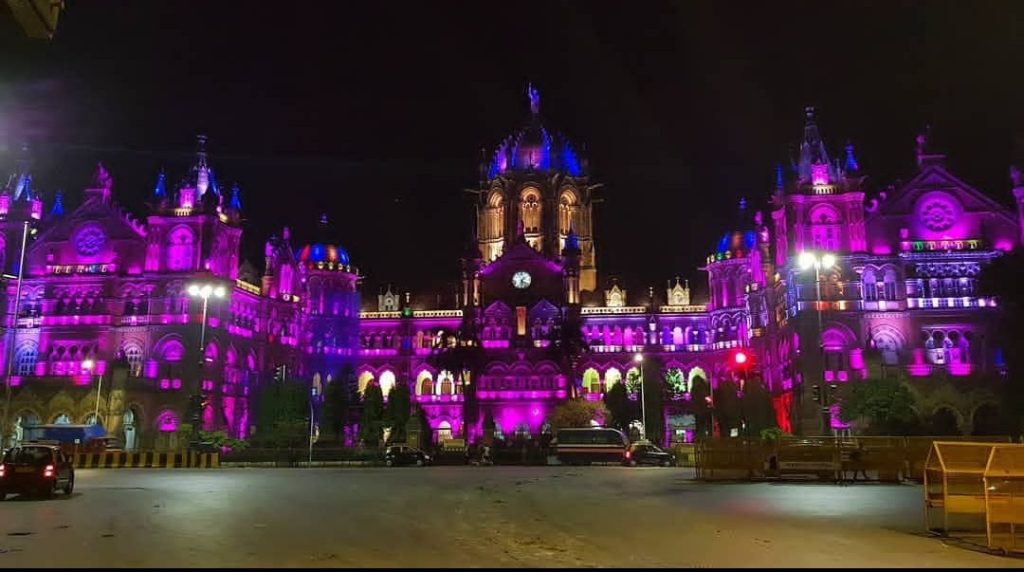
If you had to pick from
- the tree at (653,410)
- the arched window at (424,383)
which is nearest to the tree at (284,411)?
the arched window at (424,383)

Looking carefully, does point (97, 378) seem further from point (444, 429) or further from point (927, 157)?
point (927, 157)

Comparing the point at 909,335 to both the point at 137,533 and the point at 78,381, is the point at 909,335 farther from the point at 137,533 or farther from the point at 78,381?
the point at 78,381

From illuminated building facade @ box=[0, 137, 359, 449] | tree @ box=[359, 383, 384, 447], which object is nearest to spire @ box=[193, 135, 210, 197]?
illuminated building facade @ box=[0, 137, 359, 449]

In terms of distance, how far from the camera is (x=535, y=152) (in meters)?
101

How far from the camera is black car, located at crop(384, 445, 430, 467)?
4831 centimetres

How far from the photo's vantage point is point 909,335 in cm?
6294

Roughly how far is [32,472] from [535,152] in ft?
270

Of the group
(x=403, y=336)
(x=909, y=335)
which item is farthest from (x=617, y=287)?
(x=909, y=335)

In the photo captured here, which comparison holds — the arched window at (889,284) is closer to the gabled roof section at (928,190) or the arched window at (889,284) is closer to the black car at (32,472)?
the gabled roof section at (928,190)

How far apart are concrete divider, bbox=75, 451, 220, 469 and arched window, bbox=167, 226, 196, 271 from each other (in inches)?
1085

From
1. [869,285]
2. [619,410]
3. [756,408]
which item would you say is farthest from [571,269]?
[869,285]

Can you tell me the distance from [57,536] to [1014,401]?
59.3m

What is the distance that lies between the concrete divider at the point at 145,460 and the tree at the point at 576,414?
3191cm

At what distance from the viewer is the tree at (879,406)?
5000 cm
